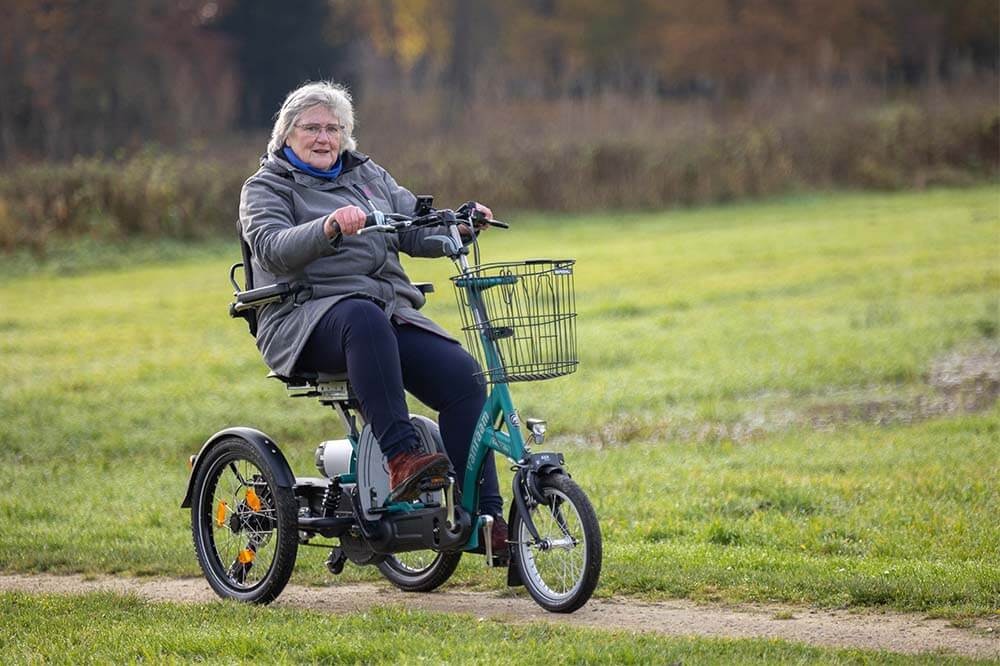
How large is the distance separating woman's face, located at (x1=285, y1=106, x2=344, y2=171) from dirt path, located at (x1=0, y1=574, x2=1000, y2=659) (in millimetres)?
1739

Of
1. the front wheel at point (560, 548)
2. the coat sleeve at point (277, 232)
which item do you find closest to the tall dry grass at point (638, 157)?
the coat sleeve at point (277, 232)

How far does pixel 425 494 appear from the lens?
5895 millimetres

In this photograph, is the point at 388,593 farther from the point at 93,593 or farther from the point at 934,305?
the point at 934,305

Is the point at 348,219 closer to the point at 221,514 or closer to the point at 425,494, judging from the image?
the point at 425,494

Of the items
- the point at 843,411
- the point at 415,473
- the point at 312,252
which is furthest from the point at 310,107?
the point at 843,411

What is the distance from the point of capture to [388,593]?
6.43 metres

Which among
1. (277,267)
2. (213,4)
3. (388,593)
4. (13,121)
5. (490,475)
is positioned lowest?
(388,593)

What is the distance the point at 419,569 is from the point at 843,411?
5.09 meters

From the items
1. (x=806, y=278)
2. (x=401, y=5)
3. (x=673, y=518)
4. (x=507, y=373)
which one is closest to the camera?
(x=507, y=373)

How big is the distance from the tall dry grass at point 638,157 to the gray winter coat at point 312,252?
18.1 metres

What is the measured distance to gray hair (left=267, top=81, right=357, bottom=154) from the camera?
6.07 meters

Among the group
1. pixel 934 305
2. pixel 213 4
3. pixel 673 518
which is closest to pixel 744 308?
pixel 934 305

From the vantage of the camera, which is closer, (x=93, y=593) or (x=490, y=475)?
(x=490, y=475)

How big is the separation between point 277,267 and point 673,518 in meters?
2.65
